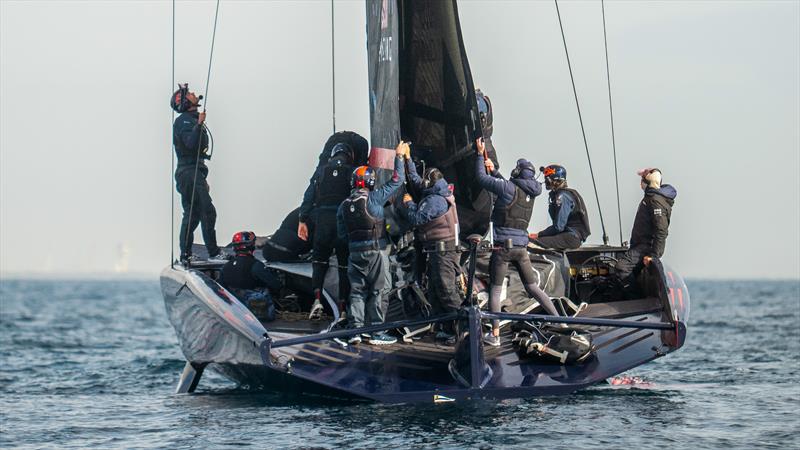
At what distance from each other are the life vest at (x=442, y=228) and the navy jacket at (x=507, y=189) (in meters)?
0.46

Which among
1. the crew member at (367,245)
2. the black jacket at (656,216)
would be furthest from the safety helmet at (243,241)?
the black jacket at (656,216)

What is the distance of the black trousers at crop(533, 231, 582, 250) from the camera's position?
14102mm

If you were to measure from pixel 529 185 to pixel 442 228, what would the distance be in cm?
101

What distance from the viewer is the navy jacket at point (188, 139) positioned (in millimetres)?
15555

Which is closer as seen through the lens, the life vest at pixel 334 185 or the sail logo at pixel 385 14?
the life vest at pixel 334 185

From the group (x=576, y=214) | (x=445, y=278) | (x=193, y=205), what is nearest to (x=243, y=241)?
(x=193, y=205)

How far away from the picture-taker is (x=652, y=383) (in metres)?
15.1

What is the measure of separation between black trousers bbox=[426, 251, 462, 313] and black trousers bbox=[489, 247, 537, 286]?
1.34 feet

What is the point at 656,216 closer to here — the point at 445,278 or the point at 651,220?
the point at 651,220

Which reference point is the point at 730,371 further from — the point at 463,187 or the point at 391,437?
the point at 391,437

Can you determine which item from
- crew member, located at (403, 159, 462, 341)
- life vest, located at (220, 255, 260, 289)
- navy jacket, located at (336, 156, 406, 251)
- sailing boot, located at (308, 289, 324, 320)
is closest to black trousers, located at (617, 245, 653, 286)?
crew member, located at (403, 159, 462, 341)

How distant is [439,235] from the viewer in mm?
12477

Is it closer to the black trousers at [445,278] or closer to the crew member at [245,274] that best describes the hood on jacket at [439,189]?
the black trousers at [445,278]

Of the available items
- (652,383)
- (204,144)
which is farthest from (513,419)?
(204,144)
